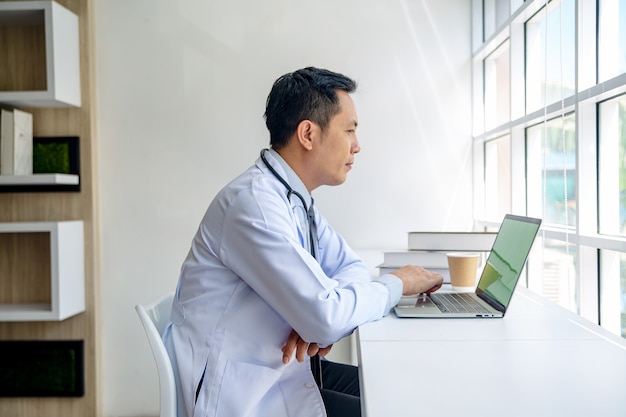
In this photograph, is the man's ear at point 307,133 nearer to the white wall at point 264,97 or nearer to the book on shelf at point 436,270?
the book on shelf at point 436,270

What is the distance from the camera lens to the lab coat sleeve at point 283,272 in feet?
4.06

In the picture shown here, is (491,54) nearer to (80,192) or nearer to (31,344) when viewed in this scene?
(80,192)

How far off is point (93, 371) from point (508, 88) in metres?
2.12

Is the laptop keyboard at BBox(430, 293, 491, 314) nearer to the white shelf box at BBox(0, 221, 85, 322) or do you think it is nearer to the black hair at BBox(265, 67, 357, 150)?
the black hair at BBox(265, 67, 357, 150)

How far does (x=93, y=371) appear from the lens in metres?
2.87

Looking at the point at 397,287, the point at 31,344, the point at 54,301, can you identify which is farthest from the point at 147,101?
the point at 397,287

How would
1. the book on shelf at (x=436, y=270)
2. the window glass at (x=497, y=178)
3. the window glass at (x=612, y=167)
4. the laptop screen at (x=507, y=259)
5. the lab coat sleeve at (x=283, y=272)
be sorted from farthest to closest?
the window glass at (x=497, y=178)
the book on shelf at (x=436, y=270)
the window glass at (x=612, y=167)
the laptop screen at (x=507, y=259)
the lab coat sleeve at (x=283, y=272)

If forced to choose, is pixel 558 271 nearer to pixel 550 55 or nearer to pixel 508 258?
pixel 508 258

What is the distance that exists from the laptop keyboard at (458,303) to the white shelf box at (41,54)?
1.75m

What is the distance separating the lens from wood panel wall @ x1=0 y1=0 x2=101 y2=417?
2803mm

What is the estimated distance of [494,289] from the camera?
5.25ft

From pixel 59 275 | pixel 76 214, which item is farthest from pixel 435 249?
pixel 76 214

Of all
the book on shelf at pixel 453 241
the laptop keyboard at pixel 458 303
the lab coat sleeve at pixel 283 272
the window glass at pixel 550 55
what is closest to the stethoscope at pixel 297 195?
the lab coat sleeve at pixel 283 272

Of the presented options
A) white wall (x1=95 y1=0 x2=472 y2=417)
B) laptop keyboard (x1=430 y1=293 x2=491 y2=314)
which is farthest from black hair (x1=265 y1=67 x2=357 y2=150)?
white wall (x1=95 y1=0 x2=472 y2=417)
